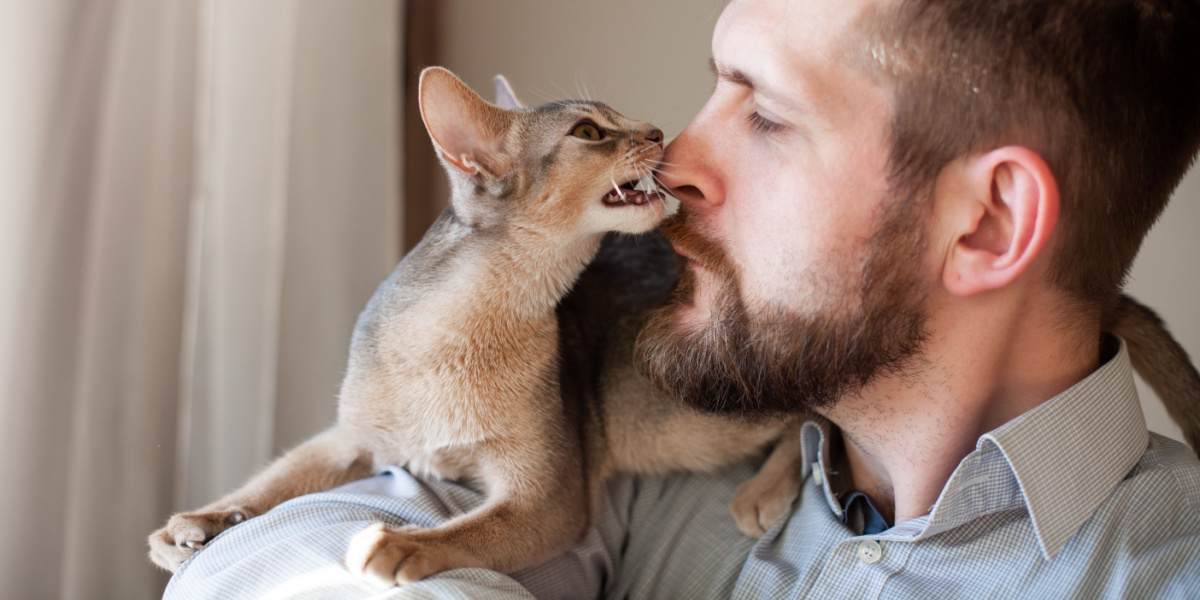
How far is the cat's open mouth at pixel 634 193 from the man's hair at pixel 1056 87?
0.32 m

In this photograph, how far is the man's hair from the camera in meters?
1.19

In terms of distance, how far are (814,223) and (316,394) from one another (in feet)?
4.01

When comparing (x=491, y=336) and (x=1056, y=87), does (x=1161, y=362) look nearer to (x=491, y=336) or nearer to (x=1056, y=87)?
(x=1056, y=87)

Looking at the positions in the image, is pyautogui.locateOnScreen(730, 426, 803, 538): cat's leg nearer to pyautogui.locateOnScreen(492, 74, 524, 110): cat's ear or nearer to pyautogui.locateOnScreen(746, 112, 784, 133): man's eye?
pyautogui.locateOnScreen(746, 112, 784, 133): man's eye

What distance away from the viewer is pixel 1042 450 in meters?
1.26

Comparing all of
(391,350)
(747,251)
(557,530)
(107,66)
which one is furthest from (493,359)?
(107,66)

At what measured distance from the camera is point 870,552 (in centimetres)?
131

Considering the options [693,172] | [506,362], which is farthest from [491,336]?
[693,172]

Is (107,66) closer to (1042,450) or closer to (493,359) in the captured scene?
(493,359)

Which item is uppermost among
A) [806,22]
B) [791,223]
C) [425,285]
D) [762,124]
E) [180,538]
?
[806,22]

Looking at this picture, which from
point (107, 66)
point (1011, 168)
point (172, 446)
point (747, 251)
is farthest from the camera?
point (172, 446)

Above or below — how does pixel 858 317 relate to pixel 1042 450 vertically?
above

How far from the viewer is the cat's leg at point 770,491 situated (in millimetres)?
1526

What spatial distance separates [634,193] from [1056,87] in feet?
1.74
